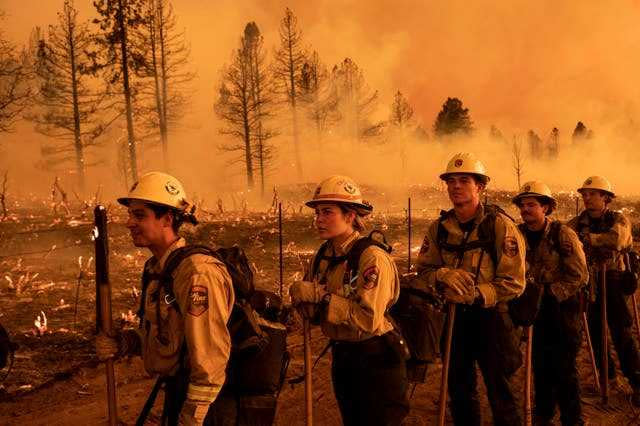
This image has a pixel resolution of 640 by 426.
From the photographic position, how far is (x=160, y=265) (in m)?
2.92

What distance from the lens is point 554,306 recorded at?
496cm

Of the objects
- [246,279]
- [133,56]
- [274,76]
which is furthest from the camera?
[274,76]

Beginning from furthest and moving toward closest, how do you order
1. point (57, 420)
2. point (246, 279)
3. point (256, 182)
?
point (256, 182), point (57, 420), point (246, 279)

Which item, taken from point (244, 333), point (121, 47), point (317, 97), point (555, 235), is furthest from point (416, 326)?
point (317, 97)

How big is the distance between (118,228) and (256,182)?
91.1 ft

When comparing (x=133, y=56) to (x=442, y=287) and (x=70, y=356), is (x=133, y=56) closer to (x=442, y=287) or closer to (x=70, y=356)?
(x=70, y=356)

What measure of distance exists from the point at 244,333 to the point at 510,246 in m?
2.23

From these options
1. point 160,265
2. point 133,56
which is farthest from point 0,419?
point 133,56

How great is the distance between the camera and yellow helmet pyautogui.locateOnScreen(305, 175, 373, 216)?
11.4ft

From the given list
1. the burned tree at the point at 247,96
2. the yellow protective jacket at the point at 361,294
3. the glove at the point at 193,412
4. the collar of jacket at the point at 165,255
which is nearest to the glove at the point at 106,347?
the collar of jacket at the point at 165,255

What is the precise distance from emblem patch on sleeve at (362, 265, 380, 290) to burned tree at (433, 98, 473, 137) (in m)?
56.0

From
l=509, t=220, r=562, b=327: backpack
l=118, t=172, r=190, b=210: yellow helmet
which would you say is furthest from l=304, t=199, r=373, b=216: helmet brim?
l=509, t=220, r=562, b=327: backpack

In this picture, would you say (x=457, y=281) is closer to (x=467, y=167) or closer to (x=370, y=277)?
(x=370, y=277)

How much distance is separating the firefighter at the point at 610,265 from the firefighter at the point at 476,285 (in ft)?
8.07
